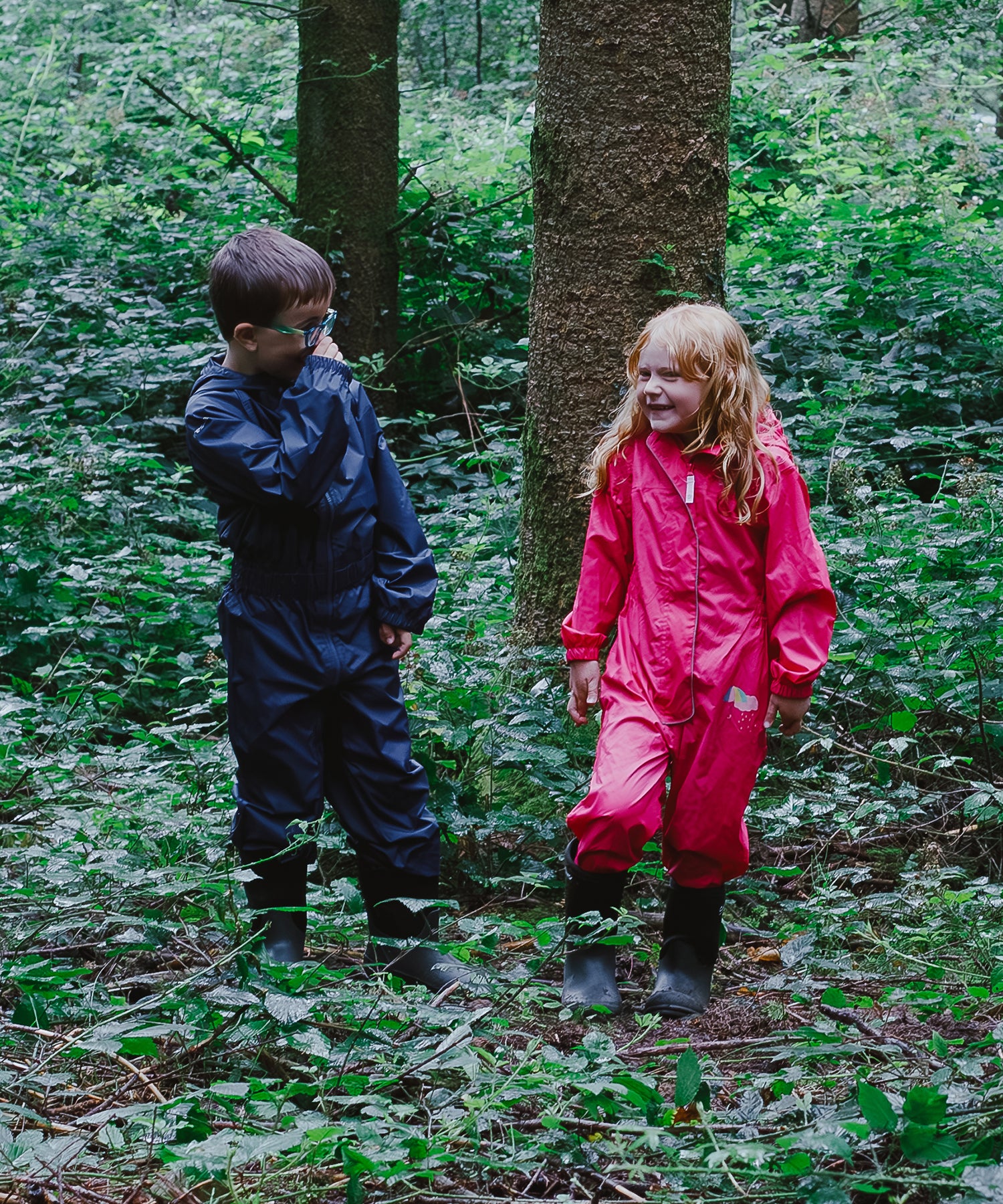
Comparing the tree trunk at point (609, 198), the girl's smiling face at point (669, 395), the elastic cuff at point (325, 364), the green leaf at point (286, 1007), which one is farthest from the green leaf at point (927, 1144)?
the tree trunk at point (609, 198)

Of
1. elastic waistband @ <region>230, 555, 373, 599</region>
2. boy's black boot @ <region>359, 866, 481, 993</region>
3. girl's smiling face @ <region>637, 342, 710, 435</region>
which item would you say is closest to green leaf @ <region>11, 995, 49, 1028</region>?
boy's black boot @ <region>359, 866, 481, 993</region>

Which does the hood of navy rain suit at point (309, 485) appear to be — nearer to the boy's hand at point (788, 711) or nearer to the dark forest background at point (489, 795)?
the dark forest background at point (489, 795)

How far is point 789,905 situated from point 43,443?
Result: 16.2 ft

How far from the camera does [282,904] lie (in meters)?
2.96

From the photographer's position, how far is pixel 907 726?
3.26 metres

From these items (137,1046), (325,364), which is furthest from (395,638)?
(137,1046)

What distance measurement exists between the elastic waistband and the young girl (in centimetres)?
59

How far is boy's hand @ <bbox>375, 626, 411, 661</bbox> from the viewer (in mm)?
2928

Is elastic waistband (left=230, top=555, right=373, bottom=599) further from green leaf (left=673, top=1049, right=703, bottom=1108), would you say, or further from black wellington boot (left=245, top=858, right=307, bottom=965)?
green leaf (left=673, top=1049, right=703, bottom=1108)

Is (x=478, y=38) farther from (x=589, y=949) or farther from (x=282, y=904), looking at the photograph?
(x=589, y=949)

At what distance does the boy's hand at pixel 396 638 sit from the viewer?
9.61 ft

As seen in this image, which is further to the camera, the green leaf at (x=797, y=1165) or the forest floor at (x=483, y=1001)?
the forest floor at (x=483, y=1001)

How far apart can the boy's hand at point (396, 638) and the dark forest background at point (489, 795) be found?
1.82ft

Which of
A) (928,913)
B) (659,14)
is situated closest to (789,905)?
(928,913)
